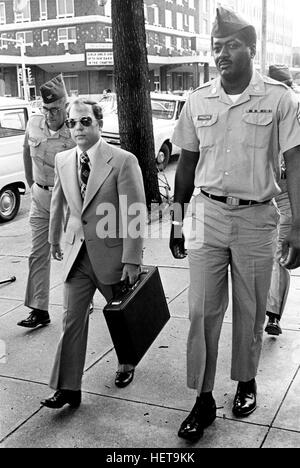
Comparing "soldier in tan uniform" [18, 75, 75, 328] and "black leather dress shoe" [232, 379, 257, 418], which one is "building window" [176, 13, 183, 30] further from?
"black leather dress shoe" [232, 379, 257, 418]

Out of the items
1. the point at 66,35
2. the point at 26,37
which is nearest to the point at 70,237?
the point at 66,35

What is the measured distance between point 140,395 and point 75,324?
0.62 m

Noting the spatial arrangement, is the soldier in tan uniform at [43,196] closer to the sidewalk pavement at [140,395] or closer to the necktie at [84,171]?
the sidewalk pavement at [140,395]

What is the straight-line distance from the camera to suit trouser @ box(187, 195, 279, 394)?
11.0 feet

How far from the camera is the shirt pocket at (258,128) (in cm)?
323

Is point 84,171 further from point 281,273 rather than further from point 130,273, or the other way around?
point 281,273

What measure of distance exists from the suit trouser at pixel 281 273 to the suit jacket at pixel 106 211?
4.21 feet

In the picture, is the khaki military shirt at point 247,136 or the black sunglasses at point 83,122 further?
the black sunglasses at point 83,122

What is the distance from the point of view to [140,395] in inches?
150

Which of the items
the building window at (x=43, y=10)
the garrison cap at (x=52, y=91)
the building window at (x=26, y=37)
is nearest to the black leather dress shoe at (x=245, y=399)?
the garrison cap at (x=52, y=91)

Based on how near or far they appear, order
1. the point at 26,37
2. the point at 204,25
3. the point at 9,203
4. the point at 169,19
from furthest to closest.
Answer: the point at 204,25 → the point at 169,19 → the point at 26,37 → the point at 9,203

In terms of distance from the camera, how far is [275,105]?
3246 mm

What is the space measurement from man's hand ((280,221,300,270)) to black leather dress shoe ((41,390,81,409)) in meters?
1.47

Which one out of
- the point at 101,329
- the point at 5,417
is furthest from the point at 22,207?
the point at 5,417
